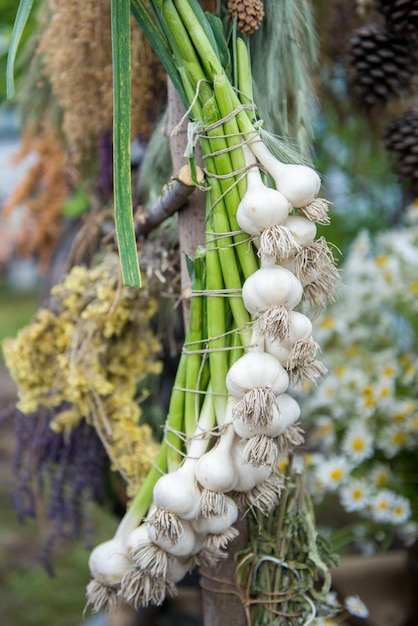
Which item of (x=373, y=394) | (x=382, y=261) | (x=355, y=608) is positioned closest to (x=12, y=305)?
(x=382, y=261)

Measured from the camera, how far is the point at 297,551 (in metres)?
0.63

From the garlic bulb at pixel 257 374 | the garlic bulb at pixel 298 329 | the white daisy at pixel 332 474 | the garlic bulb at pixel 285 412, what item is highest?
the garlic bulb at pixel 298 329

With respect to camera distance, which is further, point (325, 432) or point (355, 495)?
point (325, 432)

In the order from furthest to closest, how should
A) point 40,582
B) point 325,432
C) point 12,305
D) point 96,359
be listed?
point 12,305, point 40,582, point 325,432, point 96,359

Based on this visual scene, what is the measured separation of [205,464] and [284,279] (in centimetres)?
16

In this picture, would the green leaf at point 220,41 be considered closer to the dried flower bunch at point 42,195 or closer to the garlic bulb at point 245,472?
the garlic bulb at point 245,472

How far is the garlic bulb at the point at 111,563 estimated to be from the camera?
57 centimetres

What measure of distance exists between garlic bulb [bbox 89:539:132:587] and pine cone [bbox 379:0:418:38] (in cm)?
68

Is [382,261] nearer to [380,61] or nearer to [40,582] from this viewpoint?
[380,61]

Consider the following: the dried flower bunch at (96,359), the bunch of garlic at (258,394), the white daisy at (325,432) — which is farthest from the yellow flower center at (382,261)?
the bunch of garlic at (258,394)

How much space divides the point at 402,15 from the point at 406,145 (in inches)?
6.1


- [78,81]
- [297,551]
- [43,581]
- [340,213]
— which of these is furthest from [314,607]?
[43,581]

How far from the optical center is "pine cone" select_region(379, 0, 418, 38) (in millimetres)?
738

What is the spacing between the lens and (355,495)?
947 millimetres
